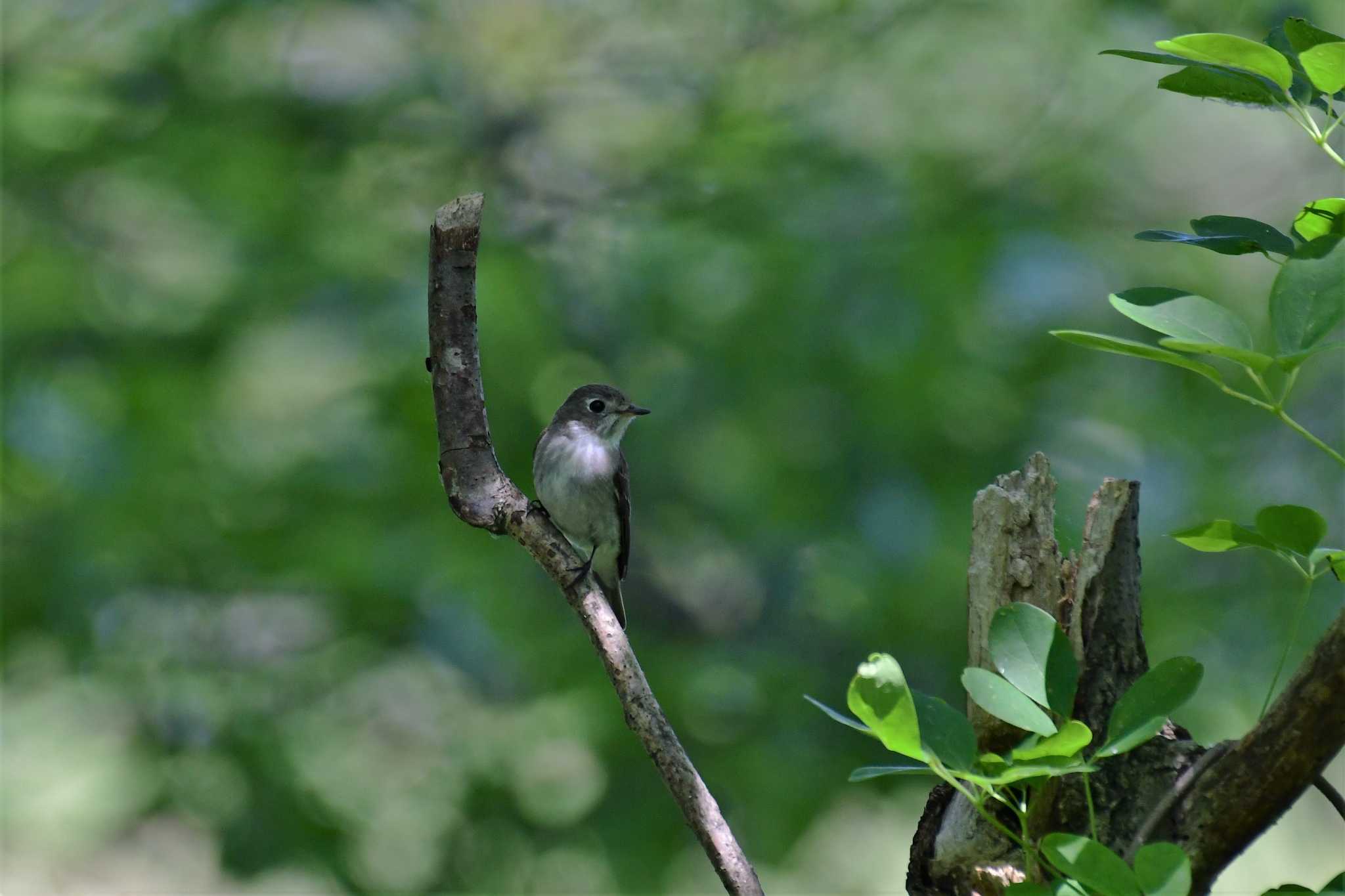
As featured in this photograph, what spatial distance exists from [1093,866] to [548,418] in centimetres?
490

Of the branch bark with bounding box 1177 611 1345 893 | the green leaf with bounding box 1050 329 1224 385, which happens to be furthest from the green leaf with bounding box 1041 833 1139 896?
the green leaf with bounding box 1050 329 1224 385

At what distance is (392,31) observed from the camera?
22.0 feet

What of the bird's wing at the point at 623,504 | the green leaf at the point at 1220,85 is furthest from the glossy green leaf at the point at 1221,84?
Result: the bird's wing at the point at 623,504

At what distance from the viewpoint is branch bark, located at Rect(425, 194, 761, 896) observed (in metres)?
1.85

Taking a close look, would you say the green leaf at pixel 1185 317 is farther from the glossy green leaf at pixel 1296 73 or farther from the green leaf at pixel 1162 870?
the green leaf at pixel 1162 870

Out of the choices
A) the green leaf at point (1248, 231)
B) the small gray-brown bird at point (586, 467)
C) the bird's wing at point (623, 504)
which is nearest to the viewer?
the green leaf at point (1248, 231)

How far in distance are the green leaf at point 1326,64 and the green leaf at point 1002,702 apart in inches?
29.5

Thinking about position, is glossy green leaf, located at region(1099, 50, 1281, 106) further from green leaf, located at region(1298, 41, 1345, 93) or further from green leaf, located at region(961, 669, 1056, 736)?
green leaf, located at region(961, 669, 1056, 736)

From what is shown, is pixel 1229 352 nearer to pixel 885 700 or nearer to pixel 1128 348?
pixel 1128 348

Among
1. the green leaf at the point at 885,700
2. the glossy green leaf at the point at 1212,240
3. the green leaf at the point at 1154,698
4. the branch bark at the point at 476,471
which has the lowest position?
the branch bark at the point at 476,471

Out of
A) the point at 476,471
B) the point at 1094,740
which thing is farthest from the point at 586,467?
the point at 1094,740

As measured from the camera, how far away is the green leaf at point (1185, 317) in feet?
4.05

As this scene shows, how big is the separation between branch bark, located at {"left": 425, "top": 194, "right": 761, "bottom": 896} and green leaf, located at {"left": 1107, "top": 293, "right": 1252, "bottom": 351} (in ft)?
2.98

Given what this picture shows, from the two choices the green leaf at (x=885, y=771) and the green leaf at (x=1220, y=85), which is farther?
the green leaf at (x=1220, y=85)
